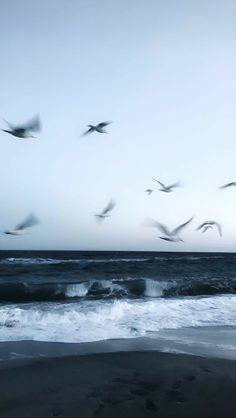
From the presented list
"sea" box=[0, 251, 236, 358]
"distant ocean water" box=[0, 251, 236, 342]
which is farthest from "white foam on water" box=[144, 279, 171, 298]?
"sea" box=[0, 251, 236, 358]

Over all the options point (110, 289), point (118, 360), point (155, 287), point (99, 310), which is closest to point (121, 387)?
point (118, 360)

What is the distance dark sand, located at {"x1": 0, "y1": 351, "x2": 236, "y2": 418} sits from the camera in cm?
465

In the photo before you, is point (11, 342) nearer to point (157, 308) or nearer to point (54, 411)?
point (54, 411)

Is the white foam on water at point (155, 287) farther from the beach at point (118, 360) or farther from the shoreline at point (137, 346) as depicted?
the shoreline at point (137, 346)

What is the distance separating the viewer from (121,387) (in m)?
5.46

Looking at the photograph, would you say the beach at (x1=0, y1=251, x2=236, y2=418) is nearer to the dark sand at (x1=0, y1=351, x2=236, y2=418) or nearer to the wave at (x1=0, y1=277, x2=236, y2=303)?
the dark sand at (x1=0, y1=351, x2=236, y2=418)

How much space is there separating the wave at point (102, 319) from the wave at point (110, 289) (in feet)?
8.15

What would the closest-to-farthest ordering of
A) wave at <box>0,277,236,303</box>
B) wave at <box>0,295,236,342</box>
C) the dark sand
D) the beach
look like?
the dark sand < the beach < wave at <box>0,295,236,342</box> < wave at <box>0,277,236,303</box>

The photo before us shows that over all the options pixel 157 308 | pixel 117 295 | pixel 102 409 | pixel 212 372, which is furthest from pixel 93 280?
pixel 102 409

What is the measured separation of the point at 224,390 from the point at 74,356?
258 centimetres

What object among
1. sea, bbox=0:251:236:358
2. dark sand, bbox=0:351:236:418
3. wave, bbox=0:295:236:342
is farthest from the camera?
wave, bbox=0:295:236:342

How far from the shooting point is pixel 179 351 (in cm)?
737

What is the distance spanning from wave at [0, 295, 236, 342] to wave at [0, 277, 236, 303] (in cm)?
249

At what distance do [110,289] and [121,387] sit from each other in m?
11.9
